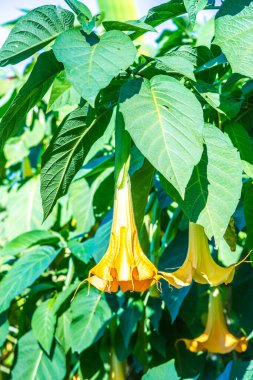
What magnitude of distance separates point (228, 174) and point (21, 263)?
0.90 m

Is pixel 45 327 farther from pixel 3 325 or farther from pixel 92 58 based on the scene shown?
pixel 92 58

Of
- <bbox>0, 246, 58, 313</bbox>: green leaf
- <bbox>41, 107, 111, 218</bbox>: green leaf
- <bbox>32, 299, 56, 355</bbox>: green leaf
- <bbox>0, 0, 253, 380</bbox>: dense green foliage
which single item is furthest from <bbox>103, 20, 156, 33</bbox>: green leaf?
<bbox>32, 299, 56, 355</bbox>: green leaf

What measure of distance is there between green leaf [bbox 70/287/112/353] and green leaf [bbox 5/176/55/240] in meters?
0.67

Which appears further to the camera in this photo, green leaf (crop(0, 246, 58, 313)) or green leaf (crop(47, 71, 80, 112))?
green leaf (crop(0, 246, 58, 313))

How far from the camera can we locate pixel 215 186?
765 millimetres

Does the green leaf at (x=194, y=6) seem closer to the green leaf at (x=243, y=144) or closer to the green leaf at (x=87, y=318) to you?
the green leaf at (x=243, y=144)

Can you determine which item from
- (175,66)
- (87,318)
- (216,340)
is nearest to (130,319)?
(87,318)

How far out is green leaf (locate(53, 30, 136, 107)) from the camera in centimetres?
62

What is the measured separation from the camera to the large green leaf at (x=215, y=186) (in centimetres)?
75

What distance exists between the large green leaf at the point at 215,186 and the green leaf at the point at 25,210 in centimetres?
134

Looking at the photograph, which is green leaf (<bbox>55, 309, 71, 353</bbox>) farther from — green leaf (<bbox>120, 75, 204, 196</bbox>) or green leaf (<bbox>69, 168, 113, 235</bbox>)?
green leaf (<bbox>120, 75, 204, 196</bbox>)

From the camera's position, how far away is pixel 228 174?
0.75 metres

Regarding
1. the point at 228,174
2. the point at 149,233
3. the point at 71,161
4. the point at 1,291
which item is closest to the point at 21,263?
the point at 1,291

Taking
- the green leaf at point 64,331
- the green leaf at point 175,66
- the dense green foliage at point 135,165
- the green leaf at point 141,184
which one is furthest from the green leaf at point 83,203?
the green leaf at point 175,66
